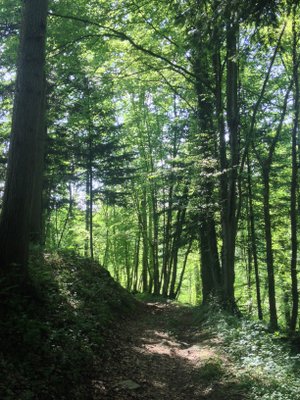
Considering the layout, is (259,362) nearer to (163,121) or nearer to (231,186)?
(231,186)

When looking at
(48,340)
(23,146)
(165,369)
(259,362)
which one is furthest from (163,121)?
(48,340)

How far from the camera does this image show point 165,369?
7.03 metres

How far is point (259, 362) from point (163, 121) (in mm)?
18427

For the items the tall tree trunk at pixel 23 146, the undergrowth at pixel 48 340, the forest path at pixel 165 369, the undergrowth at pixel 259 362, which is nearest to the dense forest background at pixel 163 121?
the tall tree trunk at pixel 23 146

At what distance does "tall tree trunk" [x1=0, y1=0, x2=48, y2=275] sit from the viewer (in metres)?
6.05

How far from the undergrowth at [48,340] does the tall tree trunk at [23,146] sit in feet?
2.28

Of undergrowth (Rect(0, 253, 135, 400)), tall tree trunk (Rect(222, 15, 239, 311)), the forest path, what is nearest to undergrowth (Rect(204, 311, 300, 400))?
the forest path

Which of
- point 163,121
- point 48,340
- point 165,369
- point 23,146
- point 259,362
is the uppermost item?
point 163,121

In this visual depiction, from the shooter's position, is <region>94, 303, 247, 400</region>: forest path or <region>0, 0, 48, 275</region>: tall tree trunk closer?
<region>94, 303, 247, 400</region>: forest path

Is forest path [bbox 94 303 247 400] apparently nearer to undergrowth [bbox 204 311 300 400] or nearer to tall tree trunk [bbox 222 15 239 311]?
undergrowth [bbox 204 311 300 400]

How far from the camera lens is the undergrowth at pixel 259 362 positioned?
530cm

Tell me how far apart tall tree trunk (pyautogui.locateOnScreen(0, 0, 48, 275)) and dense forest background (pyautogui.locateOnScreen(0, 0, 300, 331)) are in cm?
2

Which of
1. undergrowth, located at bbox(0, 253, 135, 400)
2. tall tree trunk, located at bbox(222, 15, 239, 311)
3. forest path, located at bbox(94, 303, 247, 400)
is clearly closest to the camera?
undergrowth, located at bbox(0, 253, 135, 400)

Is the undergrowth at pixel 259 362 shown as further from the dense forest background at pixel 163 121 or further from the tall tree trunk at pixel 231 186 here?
the dense forest background at pixel 163 121
